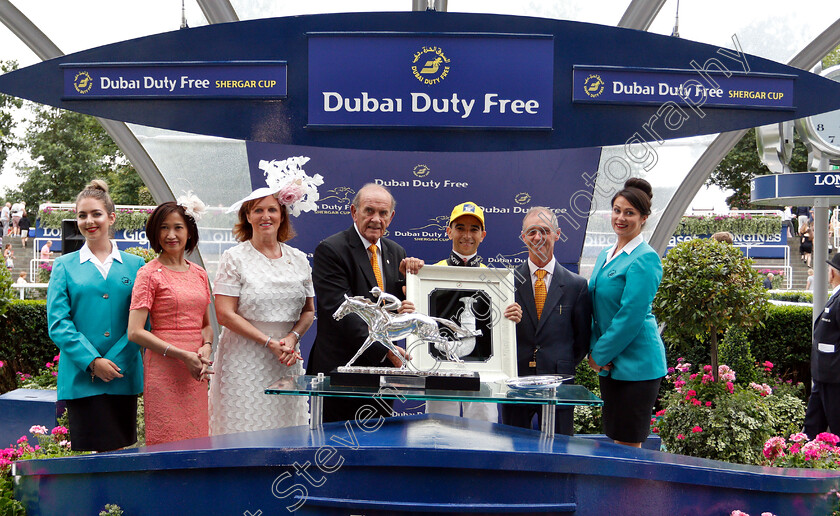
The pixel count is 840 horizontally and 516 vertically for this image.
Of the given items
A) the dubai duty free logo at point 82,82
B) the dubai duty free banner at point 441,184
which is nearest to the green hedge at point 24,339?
the dubai duty free banner at point 441,184

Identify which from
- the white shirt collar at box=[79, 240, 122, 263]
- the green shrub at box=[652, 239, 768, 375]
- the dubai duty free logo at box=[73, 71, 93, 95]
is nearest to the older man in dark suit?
the green shrub at box=[652, 239, 768, 375]

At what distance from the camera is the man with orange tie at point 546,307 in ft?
12.5

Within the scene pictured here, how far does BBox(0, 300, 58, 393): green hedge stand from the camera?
298 inches

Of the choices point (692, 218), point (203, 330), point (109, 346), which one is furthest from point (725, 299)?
point (692, 218)

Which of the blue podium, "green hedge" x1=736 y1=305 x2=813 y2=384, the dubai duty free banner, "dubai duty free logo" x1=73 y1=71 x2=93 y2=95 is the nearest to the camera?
the blue podium

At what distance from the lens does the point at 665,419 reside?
5578 mm

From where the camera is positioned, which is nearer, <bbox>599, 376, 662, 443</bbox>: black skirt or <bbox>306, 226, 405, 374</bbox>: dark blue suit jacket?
<bbox>306, 226, 405, 374</bbox>: dark blue suit jacket

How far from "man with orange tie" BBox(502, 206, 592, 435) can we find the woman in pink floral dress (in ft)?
5.44

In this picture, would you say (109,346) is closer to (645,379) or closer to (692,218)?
(645,379)

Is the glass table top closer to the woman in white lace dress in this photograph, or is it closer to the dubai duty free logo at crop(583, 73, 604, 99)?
the woman in white lace dress

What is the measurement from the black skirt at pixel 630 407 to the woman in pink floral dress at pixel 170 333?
213cm

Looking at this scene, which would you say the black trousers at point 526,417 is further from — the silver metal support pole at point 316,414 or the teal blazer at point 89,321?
the teal blazer at point 89,321

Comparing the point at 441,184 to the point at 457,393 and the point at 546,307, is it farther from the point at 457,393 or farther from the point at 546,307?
the point at 457,393

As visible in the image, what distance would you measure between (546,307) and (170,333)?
1.92 metres
